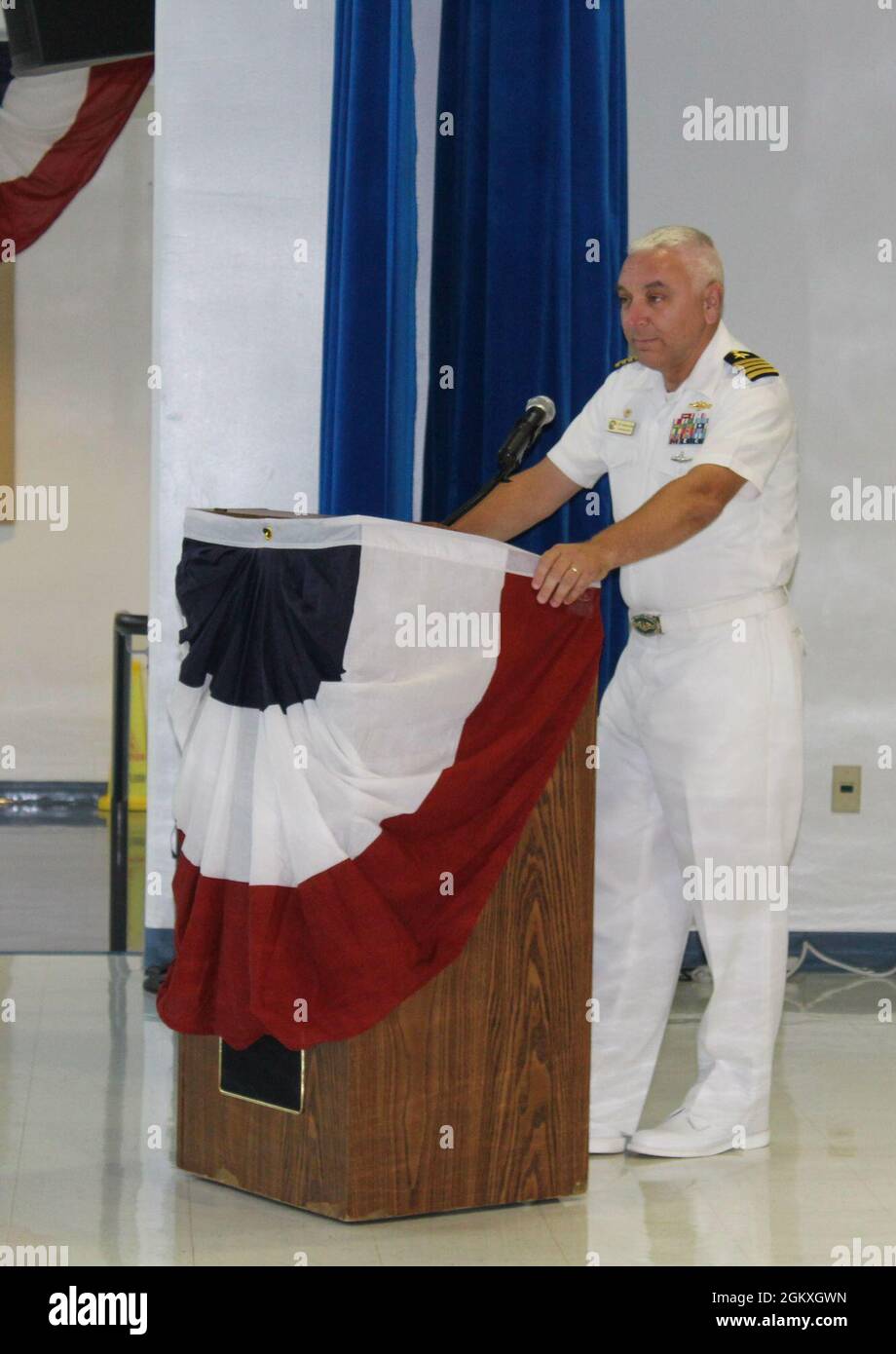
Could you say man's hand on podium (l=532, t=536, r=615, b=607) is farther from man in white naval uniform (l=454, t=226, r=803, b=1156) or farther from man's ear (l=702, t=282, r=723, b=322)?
man's ear (l=702, t=282, r=723, b=322)

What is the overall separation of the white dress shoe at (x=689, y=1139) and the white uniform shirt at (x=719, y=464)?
0.87 m

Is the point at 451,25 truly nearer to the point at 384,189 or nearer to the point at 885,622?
the point at 384,189

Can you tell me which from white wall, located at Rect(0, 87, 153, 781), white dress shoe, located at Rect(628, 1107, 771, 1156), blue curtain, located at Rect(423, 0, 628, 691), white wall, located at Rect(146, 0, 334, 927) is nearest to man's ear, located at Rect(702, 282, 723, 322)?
blue curtain, located at Rect(423, 0, 628, 691)

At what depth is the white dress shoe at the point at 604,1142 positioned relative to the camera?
9.96ft

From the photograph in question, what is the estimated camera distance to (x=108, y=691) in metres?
7.90

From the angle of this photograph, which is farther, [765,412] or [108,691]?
[108,691]

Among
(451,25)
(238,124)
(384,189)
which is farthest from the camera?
(238,124)

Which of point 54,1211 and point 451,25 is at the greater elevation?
point 451,25

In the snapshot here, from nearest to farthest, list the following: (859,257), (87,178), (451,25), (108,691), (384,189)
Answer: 1. (384,189)
2. (451,25)
3. (859,257)
4. (87,178)
5. (108,691)

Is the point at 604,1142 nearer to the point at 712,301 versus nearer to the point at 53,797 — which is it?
the point at 712,301

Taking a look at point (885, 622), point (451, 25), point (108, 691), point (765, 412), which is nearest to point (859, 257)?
point (885, 622)

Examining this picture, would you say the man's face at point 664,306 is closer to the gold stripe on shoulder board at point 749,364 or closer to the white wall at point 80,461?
the gold stripe on shoulder board at point 749,364

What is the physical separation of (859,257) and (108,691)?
14.0 feet

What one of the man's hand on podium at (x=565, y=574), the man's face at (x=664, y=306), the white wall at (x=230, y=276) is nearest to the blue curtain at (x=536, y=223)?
the white wall at (x=230, y=276)
